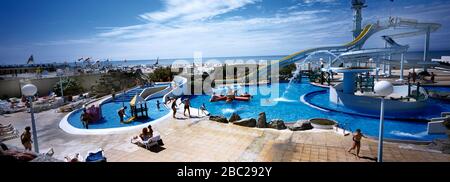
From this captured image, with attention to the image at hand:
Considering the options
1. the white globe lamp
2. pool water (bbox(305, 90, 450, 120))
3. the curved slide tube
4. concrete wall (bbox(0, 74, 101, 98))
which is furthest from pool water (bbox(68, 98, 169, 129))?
→ the curved slide tube

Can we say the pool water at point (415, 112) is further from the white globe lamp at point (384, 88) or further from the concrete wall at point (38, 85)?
the concrete wall at point (38, 85)

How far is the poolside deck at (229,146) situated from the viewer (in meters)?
6.79

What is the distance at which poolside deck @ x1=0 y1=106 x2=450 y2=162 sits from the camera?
6.79m

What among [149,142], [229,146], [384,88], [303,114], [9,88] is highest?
[384,88]

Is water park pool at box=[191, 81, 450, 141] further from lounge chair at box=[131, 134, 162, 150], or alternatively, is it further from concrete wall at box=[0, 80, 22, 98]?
concrete wall at box=[0, 80, 22, 98]

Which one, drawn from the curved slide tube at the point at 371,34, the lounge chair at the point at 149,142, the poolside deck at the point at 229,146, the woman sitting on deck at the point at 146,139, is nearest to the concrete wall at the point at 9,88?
the poolside deck at the point at 229,146

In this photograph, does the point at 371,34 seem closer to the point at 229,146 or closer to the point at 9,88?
the point at 229,146

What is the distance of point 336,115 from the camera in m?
15.0

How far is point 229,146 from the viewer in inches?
305

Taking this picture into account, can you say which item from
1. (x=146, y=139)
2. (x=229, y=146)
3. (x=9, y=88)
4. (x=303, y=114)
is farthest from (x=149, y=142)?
(x=9, y=88)

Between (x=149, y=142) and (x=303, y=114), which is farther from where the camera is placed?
(x=303, y=114)
